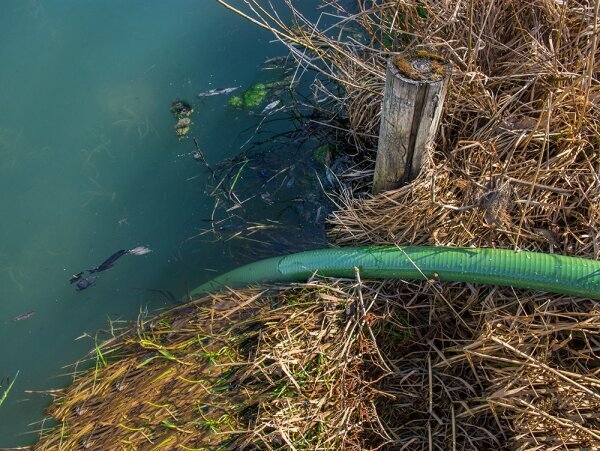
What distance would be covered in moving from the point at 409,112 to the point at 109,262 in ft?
5.90

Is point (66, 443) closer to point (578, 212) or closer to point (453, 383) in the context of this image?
point (453, 383)

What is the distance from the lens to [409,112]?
68.1 inches

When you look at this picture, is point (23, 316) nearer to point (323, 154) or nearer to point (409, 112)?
point (323, 154)

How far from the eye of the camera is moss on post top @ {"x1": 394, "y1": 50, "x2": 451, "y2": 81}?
1617 mm

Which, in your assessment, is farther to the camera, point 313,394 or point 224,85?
point 224,85

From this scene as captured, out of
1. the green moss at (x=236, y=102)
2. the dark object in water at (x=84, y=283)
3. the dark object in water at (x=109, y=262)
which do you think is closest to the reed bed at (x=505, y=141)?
the green moss at (x=236, y=102)

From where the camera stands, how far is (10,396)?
7.89 feet

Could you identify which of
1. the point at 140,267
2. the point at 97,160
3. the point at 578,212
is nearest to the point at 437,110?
the point at 578,212

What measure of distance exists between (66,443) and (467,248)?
6.33 ft

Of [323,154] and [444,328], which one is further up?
[323,154]

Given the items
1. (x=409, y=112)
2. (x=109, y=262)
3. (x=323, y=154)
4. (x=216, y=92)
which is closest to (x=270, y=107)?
(x=216, y=92)

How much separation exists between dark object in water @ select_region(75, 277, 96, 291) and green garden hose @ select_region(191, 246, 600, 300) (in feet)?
3.40

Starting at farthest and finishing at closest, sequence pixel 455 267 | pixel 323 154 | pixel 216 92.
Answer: pixel 216 92 < pixel 323 154 < pixel 455 267

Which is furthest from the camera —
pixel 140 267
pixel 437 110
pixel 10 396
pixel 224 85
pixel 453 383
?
pixel 224 85
